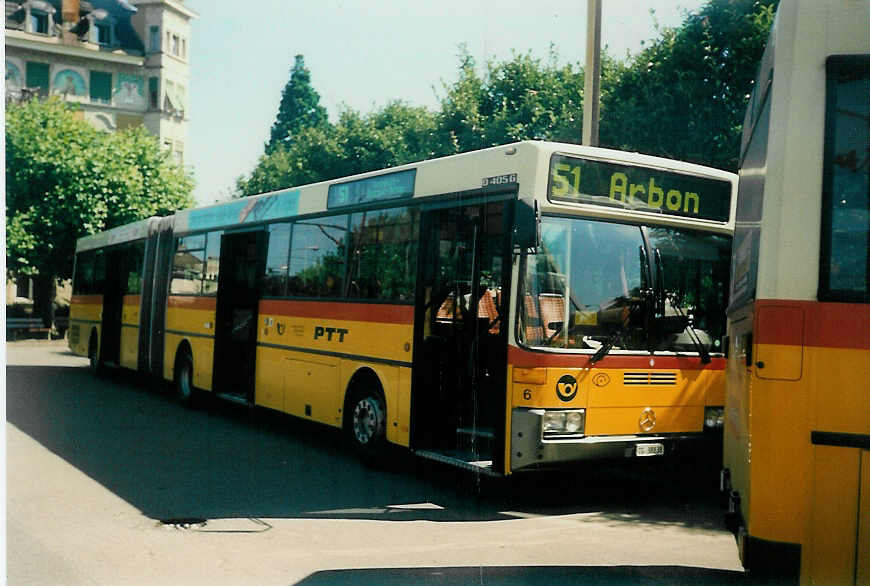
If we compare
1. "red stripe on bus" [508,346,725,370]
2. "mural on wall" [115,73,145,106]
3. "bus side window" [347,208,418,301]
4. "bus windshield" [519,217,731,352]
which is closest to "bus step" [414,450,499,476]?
"red stripe on bus" [508,346,725,370]

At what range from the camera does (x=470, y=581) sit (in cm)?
612

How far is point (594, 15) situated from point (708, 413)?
21.6 feet

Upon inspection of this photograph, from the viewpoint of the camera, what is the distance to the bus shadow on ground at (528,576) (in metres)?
6.11

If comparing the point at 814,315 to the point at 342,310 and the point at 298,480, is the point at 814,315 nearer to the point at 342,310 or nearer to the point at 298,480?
the point at 298,480

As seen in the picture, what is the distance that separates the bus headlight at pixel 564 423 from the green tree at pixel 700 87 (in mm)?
12335

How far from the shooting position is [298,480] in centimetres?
973

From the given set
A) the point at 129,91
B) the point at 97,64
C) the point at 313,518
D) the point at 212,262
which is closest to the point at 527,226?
the point at 313,518

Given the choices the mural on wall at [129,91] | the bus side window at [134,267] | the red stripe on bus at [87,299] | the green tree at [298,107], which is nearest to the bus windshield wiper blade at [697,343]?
the bus side window at [134,267]

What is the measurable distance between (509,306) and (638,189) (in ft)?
5.58

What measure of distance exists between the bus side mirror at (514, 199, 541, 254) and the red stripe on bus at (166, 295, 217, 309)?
818 centimetres

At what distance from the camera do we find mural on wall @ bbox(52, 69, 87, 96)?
41.2m

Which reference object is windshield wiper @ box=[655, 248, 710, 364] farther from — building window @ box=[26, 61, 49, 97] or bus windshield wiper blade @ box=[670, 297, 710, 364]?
building window @ box=[26, 61, 49, 97]

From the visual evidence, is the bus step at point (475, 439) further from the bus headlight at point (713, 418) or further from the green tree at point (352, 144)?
the green tree at point (352, 144)

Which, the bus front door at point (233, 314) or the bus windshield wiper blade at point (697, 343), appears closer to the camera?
the bus windshield wiper blade at point (697, 343)
